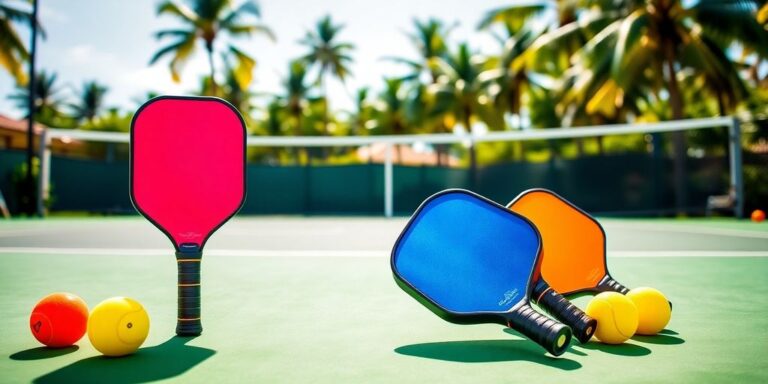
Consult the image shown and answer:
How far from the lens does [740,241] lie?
9.21 meters

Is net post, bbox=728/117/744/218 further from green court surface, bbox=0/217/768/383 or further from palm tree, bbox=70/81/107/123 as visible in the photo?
palm tree, bbox=70/81/107/123

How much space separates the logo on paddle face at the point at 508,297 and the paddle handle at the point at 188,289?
155 cm

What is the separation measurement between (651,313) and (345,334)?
1605 mm

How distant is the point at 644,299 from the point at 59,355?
2926mm

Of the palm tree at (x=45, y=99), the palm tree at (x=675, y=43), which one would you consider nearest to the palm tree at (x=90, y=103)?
the palm tree at (x=45, y=99)

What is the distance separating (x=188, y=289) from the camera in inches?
124

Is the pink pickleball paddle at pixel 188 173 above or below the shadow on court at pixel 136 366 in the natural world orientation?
above

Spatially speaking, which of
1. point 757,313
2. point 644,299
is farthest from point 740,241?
point 644,299

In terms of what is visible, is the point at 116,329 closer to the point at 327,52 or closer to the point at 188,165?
the point at 188,165

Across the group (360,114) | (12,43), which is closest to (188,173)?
(12,43)

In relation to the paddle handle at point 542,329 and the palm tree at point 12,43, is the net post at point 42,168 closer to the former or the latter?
the palm tree at point 12,43

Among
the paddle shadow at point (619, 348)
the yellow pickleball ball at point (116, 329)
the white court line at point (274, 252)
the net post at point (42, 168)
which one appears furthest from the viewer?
the net post at point (42, 168)

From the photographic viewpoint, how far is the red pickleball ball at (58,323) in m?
2.88

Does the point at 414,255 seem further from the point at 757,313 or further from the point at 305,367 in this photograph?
the point at 757,313
